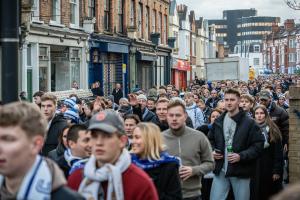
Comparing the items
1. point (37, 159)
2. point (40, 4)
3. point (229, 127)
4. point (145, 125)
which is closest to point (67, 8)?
point (40, 4)

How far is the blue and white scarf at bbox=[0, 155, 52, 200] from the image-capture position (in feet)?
11.2

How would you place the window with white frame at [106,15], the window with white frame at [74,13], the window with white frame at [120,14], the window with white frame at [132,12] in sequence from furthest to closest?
the window with white frame at [132,12] → the window with white frame at [120,14] → the window with white frame at [106,15] → the window with white frame at [74,13]

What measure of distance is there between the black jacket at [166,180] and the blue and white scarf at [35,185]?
2.32 m

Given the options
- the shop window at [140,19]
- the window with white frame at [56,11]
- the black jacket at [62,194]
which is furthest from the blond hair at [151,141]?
the shop window at [140,19]

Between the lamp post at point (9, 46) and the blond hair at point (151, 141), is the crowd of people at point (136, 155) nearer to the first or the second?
Result: the blond hair at point (151, 141)

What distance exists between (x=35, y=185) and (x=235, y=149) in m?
5.67

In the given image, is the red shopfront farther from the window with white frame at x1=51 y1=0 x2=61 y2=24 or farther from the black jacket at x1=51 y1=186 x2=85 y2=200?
the black jacket at x1=51 y1=186 x2=85 y2=200

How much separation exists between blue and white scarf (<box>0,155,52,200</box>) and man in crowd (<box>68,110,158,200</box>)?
91cm

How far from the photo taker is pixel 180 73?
58.1 metres

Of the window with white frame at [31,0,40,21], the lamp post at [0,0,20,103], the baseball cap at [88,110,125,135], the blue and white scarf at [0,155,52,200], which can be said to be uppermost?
the window with white frame at [31,0,40,21]

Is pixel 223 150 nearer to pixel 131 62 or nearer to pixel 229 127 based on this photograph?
pixel 229 127

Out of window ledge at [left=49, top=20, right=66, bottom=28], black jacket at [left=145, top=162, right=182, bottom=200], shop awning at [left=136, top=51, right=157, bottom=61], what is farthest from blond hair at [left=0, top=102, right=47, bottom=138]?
shop awning at [left=136, top=51, right=157, bottom=61]

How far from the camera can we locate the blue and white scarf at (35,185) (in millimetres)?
3408

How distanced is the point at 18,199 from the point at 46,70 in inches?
856
